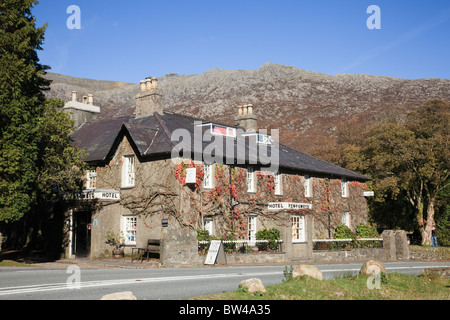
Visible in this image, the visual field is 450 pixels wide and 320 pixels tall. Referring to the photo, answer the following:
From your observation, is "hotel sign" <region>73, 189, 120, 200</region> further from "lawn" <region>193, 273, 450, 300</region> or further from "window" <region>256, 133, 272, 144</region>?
"lawn" <region>193, 273, 450, 300</region>

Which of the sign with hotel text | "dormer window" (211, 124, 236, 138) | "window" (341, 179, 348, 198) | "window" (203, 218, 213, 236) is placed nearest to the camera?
"window" (203, 218, 213, 236)

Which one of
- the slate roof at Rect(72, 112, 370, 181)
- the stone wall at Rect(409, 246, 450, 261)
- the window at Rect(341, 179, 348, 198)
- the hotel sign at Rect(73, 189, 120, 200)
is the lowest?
the stone wall at Rect(409, 246, 450, 261)

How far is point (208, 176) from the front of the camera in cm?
2575

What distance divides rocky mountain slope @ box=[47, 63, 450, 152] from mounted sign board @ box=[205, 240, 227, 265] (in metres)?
76.0

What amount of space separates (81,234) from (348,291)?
19.2m

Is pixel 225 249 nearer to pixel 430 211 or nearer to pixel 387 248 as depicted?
pixel 387 248

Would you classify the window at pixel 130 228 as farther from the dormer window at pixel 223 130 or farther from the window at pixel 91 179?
the dormer window at pixel 223 130

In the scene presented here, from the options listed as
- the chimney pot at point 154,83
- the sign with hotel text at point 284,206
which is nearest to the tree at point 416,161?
the sign with hotel text at point 284,206

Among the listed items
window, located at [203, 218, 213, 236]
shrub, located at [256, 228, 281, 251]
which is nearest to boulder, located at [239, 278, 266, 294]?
window, located at [203, 218, 213, 236]

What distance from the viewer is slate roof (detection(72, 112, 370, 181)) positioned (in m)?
24.8

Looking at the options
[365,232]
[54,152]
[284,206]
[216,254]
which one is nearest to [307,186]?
[284,206]

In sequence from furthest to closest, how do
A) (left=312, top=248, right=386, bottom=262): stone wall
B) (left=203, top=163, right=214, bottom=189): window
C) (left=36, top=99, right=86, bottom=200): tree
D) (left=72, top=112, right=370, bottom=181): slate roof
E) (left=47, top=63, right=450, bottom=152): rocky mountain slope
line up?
(left=47, top=63, right=450, bottom=152): rocky mountain slope < (left=312, top=248, right=386, bottom=262): stone wall < (left=203, top=163, right=214, bottom=189): window < (left=72, top=112, right=370, bottom=181): slate roof < (left=36, top=99, right=86, bottom=200): tree

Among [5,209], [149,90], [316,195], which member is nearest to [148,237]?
[5,209]

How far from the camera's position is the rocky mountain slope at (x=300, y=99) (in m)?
119
